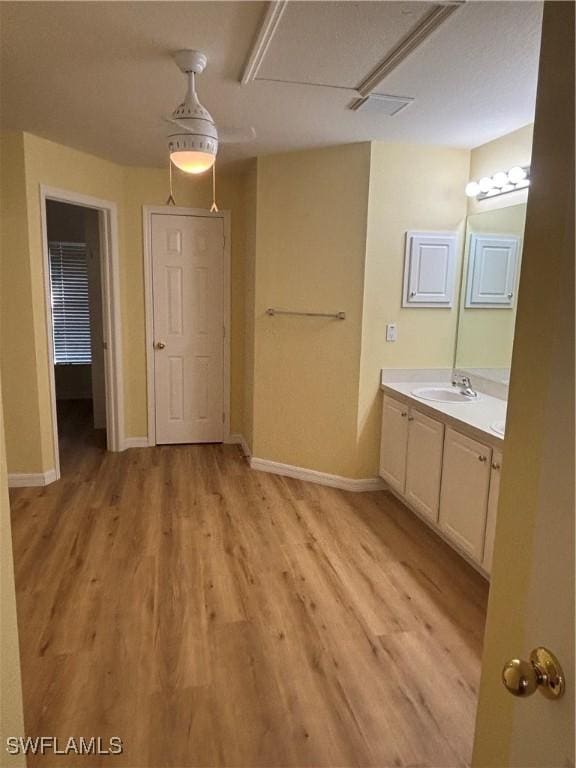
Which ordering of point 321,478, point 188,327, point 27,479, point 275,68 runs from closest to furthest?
point 275,68
point 27,479
point 321,478
point 188,327

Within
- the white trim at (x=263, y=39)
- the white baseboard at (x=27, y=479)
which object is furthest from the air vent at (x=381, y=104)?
the white baseboard at (x=27, y=479)

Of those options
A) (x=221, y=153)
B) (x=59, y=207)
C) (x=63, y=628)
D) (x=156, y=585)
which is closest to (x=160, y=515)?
(x=156, y=585)

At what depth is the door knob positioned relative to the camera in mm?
683

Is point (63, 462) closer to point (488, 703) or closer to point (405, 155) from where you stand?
point (405, 155)

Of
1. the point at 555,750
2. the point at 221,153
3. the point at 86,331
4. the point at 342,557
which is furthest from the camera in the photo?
the point at 86,331

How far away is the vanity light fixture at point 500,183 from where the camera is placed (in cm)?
297

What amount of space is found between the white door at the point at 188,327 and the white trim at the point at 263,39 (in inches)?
90.9

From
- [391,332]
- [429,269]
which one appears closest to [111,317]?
[391,332]

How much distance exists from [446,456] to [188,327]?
8.97ft

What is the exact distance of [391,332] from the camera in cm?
370

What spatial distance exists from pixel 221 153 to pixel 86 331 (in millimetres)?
3511

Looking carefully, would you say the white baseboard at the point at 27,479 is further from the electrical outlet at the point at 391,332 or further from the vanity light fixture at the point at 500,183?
the vanity light fixture at the point at 500,183

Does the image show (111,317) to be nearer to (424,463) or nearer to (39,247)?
(39,247)

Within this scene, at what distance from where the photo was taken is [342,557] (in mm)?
2926
